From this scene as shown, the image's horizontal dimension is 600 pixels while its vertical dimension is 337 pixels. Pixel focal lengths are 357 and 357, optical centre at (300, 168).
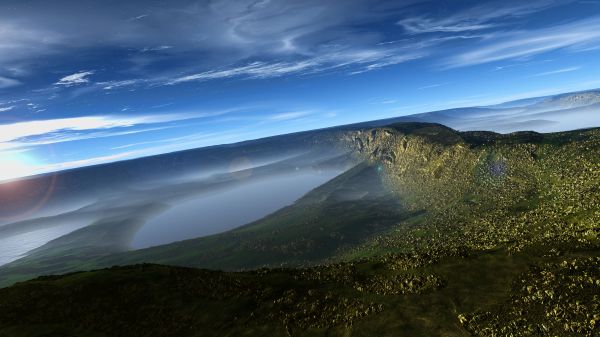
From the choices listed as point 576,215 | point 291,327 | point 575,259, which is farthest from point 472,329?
point 576,215

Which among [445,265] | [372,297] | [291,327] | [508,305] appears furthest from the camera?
[445,265]

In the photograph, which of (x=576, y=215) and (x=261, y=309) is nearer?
(x=261, y=309)

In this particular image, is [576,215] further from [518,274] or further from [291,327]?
[291,327]

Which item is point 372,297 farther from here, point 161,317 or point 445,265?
point 161,317

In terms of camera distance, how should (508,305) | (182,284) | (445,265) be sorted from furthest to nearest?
(182,284), (445,265), (508,305)

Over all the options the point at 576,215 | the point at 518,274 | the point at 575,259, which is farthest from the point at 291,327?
the point at 576,215

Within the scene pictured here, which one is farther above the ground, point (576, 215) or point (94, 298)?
point (94, 298)

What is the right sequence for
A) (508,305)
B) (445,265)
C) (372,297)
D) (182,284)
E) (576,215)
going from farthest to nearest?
1. (576,215)
2. (182,284)
3. (445,265)
4. (372,297)
5. (508,305)

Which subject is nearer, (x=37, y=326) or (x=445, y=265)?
(x=37, y=326)

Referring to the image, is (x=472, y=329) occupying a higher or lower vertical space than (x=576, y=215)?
higher
